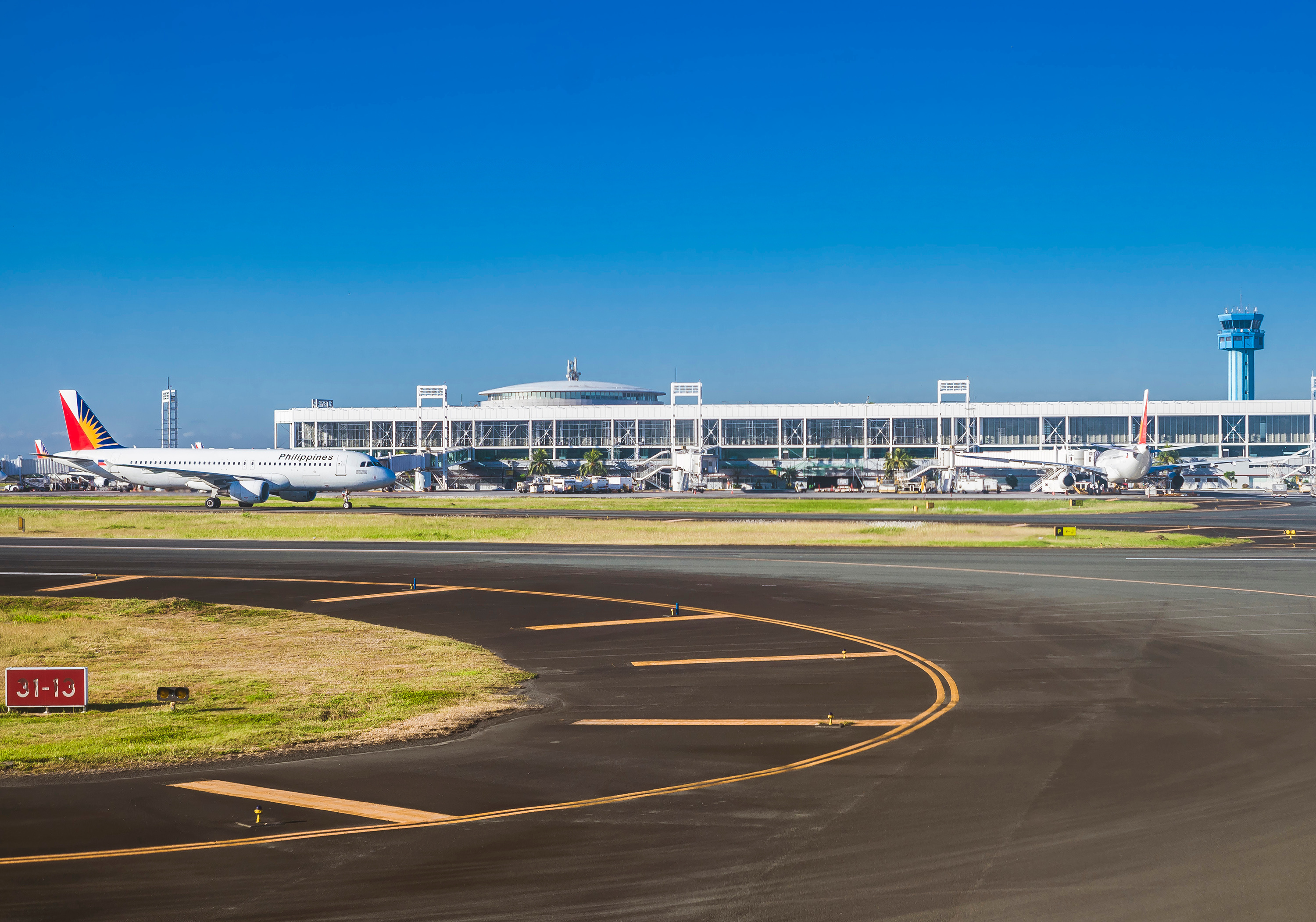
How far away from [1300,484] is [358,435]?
142 metres

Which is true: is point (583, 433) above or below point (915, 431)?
above

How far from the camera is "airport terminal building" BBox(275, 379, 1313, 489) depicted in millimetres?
165625

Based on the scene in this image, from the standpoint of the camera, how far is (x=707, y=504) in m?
97.6

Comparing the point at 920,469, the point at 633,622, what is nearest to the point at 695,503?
the point at 920,469

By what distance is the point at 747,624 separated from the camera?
2728cm

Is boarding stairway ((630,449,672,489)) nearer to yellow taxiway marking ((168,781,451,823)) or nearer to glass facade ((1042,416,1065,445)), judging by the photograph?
glass facade ((1042,416,1065,445))

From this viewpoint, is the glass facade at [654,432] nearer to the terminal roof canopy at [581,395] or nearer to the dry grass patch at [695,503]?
the terminal roof canopy at [581,395]

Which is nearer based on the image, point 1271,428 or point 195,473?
point 195,473

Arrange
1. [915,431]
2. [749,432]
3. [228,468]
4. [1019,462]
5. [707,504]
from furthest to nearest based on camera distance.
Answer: [749,432] < [915,431] < [1019,462] < [707,504] < [228,468]

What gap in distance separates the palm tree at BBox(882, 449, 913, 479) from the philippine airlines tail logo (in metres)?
104

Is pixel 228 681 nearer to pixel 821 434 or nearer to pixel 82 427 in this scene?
pixel 82 427

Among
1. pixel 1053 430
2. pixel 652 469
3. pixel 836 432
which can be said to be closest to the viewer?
pixel 652 469

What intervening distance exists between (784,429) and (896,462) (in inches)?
786

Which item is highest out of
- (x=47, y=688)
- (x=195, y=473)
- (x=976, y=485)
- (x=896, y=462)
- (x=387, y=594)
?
(x=195, y=473)
